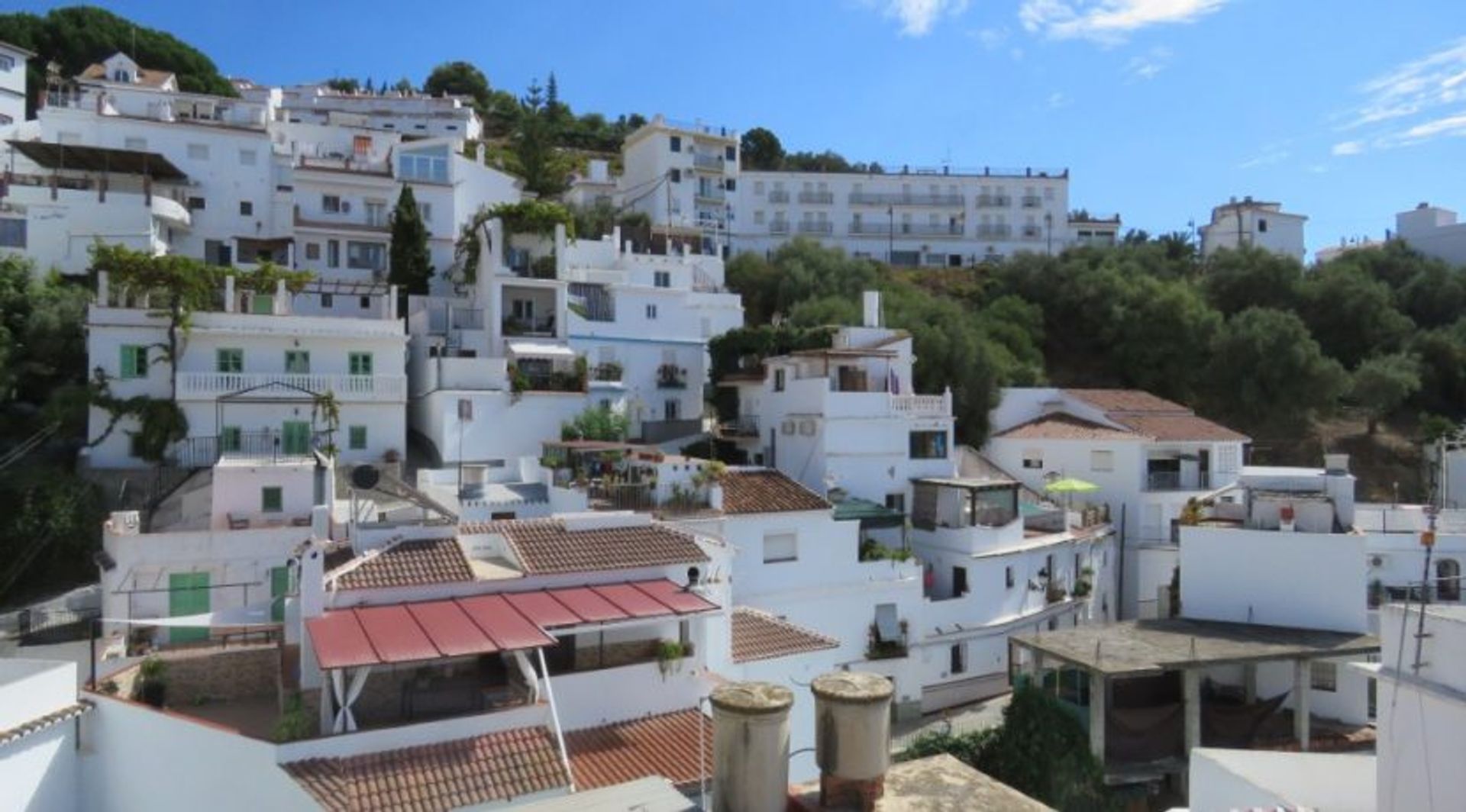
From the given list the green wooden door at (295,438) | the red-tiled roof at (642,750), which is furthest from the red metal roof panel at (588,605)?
the green wooden door at (295,438)

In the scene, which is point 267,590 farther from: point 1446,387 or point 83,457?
point 1446,387

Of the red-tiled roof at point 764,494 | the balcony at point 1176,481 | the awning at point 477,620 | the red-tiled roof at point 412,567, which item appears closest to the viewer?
the awning at point 477,620

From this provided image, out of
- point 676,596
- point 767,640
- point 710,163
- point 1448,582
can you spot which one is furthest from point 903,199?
point 676,596

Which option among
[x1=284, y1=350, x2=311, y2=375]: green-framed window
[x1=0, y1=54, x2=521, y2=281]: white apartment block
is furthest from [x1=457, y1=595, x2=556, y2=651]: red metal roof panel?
[x1=0, y1=54, x2=521, y2=281]: white apartment block

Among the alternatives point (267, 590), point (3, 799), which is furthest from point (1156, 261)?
point (3, 799)

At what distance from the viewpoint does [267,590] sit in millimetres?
22203

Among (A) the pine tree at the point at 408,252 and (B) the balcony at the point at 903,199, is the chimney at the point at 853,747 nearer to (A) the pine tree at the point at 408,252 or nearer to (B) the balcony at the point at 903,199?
(A) the pine tree at the point at 408,252

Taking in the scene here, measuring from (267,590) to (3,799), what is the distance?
34.2 ft

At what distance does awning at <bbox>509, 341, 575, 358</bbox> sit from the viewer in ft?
108

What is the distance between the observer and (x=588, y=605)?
14.8 meters

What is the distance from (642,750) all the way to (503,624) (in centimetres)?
298

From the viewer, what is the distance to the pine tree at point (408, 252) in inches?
1513

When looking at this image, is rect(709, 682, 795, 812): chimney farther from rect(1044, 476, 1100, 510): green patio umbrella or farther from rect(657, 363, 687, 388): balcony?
rect(657, 363, 687, 388): balcony

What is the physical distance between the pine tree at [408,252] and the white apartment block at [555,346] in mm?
2435
